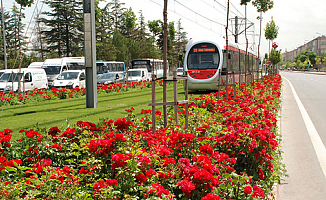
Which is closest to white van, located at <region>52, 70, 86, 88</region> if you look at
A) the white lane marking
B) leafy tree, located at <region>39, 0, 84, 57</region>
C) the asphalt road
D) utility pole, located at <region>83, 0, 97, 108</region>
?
utility pole, located at <region>83, 0, 97, 108</region>

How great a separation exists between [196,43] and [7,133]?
53.2 ft

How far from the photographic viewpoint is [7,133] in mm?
4664

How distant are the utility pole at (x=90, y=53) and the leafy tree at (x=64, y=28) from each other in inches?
1708

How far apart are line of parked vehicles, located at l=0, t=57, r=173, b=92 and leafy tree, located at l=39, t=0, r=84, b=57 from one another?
41.0 ft

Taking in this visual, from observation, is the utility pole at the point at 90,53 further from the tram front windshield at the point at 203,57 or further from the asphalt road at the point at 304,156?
the tram front windshield at the point at 203,57

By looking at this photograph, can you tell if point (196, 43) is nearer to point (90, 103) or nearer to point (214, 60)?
point (214, 60)

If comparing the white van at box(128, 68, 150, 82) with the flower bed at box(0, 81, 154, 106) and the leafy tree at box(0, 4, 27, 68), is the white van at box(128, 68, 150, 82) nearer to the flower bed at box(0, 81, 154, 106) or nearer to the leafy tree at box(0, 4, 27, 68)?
the flower bed at box(0, 81, 154, 106)

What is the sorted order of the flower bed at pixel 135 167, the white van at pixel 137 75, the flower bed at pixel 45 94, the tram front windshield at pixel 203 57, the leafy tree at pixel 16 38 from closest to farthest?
the flower bed at pixel 135 167 < the leafy tree at pixel 16 38 < the flower bed at pixel 45 94 < the tram front windshield at pixel 203 57 < the white van at pixel 137 75

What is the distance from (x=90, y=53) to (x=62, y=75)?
14.2m

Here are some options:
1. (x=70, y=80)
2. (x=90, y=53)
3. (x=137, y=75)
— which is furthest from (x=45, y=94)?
(x=137, y=75)

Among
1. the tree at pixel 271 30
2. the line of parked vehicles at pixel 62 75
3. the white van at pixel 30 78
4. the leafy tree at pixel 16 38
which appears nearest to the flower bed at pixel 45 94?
the line of parked vehicles at pixel 62 75

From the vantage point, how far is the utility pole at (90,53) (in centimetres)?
1297

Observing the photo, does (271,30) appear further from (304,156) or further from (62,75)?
(304,156)

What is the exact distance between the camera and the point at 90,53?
13.2 metres
